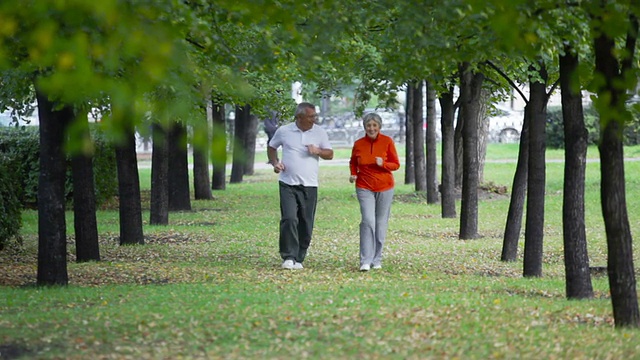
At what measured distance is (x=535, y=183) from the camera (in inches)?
494

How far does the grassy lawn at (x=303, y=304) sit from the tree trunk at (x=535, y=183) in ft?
1.06

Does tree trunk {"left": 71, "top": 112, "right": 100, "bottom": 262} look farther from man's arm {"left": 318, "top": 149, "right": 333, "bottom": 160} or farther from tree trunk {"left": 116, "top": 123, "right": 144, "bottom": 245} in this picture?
man's arm {"left": 318, "top": 149, "right": 333, "bottom": 160}

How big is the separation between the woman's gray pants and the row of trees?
1.29 meters

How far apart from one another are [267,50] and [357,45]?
20.6 ft

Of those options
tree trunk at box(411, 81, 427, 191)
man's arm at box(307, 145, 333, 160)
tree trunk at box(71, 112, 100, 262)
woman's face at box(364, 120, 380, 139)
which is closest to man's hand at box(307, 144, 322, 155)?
man's arm at box(307, 145, 333, 160)

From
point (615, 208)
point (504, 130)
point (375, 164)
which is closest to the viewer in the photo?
point (615, 208)

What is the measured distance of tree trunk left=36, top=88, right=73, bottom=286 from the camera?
11.0 meters

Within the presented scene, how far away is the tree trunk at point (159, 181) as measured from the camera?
19328 mm

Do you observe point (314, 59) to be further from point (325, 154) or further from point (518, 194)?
point (518, 194)

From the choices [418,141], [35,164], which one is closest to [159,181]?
[35,164]

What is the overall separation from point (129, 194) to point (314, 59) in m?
8.80

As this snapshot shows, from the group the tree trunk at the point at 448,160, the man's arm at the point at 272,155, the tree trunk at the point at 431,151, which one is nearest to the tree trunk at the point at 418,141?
the tree trunk at the point at 431,151

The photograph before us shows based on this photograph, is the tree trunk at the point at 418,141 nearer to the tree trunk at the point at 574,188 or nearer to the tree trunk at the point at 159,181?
the tree trunk at the point at 159,181

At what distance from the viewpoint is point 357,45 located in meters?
15.3
